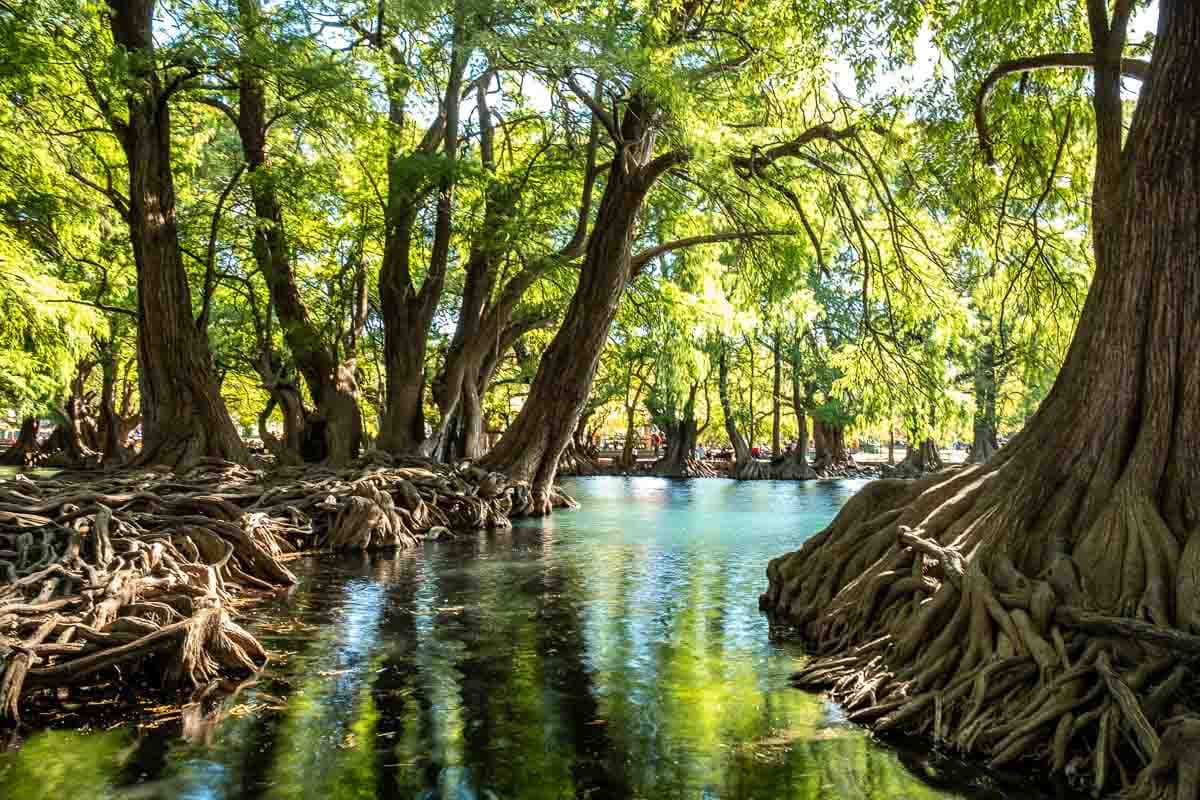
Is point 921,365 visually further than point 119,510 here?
→ Yes

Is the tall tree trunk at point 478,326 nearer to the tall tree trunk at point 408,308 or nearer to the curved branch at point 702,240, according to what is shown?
the tall tree trunk at point 408,308

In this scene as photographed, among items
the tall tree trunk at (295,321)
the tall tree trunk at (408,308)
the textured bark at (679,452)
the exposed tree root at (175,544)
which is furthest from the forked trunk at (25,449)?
the textured bark at (679,452)

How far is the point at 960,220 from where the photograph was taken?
428 inches

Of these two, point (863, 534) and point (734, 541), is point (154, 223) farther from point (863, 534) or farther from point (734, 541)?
point (863, 534)

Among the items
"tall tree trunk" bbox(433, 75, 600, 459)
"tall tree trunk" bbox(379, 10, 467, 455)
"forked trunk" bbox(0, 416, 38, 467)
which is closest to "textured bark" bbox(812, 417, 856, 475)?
"tall tree trunk" bbox(433, 75, 600, 459)

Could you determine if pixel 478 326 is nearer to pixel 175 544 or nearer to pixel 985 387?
pixel 175 544

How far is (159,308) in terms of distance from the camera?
44.5 ft

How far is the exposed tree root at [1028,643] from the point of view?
4191mm

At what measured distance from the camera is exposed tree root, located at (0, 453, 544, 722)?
5.43 metres

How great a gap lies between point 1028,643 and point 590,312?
38.5 ft

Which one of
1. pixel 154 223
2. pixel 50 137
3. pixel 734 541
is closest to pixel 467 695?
pixel 734 541

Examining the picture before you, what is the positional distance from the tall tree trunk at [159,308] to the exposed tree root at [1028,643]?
10.2 metres

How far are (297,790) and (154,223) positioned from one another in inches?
455

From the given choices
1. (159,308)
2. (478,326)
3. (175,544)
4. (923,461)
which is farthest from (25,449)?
(923,461)
